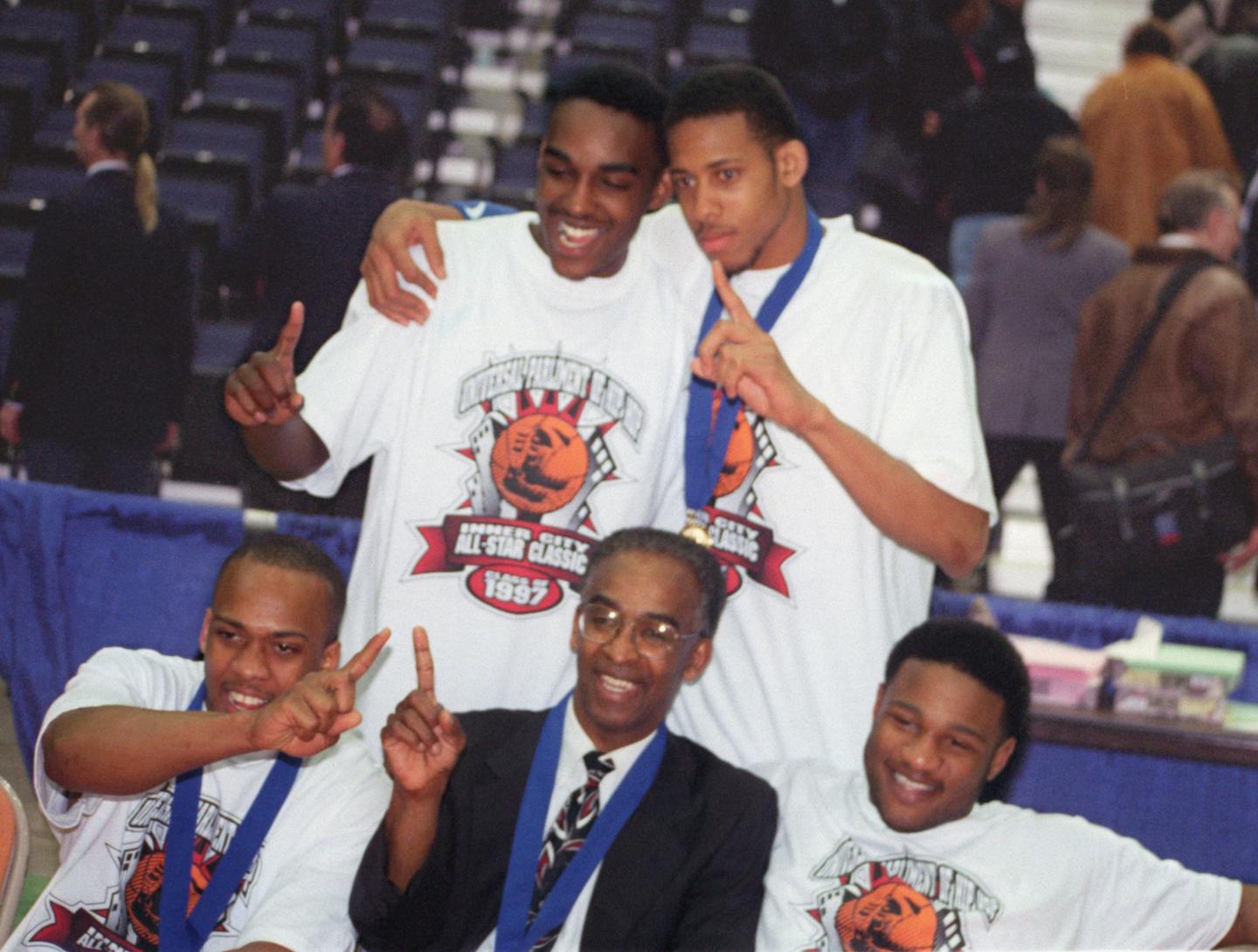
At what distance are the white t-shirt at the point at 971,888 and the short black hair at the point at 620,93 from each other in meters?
1.22

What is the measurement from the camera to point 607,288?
129 inches

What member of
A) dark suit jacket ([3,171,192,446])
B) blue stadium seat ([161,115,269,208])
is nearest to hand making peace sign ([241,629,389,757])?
dark suit jacket ([3,171,192,446])

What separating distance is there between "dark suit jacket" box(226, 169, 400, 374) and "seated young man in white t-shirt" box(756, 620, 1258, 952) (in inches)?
74.9

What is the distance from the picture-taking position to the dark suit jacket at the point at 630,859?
112 inches

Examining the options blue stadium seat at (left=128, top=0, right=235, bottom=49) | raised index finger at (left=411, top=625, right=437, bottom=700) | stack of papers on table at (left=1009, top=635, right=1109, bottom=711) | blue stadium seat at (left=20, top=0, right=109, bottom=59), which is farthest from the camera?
blue stadium seat at (left=128, top=0, right=235, bottom=49)

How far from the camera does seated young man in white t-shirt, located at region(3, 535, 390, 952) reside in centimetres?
268

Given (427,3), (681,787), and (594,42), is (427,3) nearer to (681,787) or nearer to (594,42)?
(594,42)

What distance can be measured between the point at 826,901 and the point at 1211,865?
4.24 feet

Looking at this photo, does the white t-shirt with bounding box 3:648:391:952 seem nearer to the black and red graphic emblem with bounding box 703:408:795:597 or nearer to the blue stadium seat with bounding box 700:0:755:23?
the black and red graphic emblem with bounding box 703:408:795:597

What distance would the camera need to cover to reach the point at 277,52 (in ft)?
29.9

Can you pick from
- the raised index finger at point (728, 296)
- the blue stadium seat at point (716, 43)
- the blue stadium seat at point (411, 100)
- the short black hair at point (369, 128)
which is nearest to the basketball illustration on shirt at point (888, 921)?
the raised index finger at point (728, 296)

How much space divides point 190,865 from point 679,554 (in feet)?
3.13

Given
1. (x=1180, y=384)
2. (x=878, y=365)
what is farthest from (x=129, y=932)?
(x=1180, y=384)

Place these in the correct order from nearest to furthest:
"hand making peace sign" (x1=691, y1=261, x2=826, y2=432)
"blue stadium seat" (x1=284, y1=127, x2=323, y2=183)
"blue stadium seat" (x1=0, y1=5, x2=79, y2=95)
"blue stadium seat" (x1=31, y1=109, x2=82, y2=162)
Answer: "hand making peace sign" (x1=691, y1=261, x2=826, y2=432) → "blue stadium seat" (x1=31, y1=109, x2=82, y2=162) → "blue stadium seat" (x1=284, y1=127, x2=323, y2=183) → "blue stadium seat" (x1=0, y1=5, x2=79, y2=95)
